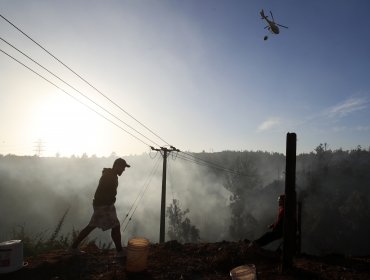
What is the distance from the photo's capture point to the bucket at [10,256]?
239 inches

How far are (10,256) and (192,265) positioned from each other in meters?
3.61

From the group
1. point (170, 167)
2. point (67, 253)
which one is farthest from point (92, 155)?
point (67, 253)

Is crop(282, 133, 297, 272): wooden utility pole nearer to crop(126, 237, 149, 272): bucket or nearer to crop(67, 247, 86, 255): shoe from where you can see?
crop(126, 237, 149, 272): bucket

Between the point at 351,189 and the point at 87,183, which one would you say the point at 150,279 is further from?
the point at 87,183

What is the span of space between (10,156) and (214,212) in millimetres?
75869

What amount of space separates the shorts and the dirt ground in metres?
0.75

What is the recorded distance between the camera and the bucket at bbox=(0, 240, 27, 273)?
608cm

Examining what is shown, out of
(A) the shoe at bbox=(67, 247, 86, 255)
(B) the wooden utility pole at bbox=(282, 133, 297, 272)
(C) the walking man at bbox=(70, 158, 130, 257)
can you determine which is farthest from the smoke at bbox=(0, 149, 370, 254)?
(B) the wooden utility pole at bbox=(282, 133, 297, 272)

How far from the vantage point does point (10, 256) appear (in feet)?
20.2

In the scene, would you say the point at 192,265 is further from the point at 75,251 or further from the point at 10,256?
the point at 10,256

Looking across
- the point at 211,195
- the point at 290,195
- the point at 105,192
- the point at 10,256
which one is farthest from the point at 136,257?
the point at 211,195

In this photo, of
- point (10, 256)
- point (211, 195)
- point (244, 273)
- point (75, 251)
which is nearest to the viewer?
point (244, 273)

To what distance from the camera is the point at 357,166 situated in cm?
6138

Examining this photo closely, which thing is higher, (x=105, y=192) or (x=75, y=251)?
(x=105, y=192)
